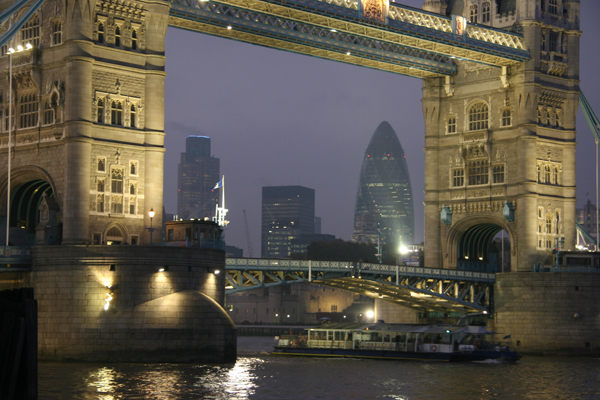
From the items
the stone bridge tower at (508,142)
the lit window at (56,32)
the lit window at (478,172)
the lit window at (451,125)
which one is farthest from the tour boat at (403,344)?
the lit window at (56,32)

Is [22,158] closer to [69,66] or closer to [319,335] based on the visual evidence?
[69,66]

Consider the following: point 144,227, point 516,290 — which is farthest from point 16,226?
point 516,290

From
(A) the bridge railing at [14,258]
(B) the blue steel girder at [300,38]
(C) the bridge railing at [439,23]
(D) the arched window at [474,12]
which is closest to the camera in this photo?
(A) the bridge railing at [14,258]

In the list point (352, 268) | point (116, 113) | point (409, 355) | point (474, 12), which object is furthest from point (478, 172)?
point (116, 113)

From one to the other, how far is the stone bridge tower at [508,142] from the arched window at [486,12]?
11cm

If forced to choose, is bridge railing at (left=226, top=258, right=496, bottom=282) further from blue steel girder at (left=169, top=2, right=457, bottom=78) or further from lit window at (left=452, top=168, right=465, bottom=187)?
blue steel girder at (left=169, top=2, right=457, bottom=78)

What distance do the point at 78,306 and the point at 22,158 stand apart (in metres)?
15.6

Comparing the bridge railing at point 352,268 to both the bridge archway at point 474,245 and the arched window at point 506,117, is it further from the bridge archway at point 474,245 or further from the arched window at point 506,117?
the arched window at point 506,117

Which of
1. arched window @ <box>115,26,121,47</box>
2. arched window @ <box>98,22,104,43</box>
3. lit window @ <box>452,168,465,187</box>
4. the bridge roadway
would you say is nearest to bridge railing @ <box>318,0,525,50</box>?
lit window @ <box>452,168,465,187</box>

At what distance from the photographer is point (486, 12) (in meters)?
109

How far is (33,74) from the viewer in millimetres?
75812

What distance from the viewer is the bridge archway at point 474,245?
110 m

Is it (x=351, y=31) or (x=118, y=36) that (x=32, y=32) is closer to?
(x=118, y=36)

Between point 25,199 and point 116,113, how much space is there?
11.8 meters
